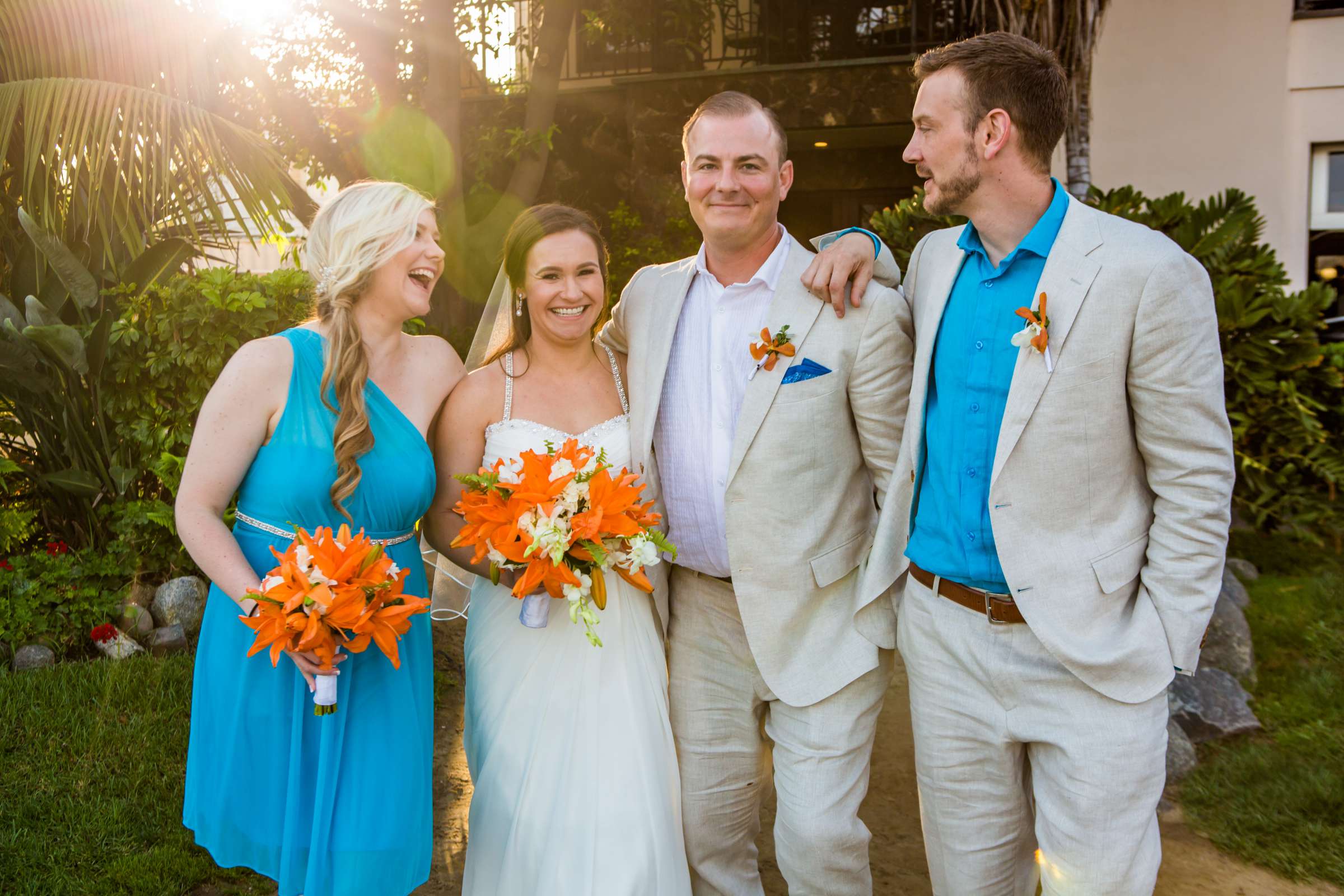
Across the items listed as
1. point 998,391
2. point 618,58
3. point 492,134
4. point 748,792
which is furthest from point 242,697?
point 618,58

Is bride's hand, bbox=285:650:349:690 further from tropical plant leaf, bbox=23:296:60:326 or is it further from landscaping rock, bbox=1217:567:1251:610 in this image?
landscaping rock, bbox=1217:567:1251:610

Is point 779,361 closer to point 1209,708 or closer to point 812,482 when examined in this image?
point 812,482

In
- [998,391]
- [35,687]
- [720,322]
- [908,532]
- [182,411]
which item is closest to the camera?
[998,391]

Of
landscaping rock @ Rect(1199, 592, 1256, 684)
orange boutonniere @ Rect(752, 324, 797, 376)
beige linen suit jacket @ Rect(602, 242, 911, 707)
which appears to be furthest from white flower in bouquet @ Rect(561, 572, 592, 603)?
landscaping rock @ Rect(1199, 592, 1256, 684)

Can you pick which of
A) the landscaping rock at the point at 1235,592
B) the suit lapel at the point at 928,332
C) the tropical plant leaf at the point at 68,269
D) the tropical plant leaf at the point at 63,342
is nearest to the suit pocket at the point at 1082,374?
the suit lapel at the point at 928,332

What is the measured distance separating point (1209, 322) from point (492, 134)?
8.54 meters

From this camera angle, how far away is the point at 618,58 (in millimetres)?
13109

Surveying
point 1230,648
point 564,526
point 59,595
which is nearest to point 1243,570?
point 1230,648

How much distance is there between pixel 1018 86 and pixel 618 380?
162 centimetres

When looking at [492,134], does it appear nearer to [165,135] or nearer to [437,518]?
[165,135]

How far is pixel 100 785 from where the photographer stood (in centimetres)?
438

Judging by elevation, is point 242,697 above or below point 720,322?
below

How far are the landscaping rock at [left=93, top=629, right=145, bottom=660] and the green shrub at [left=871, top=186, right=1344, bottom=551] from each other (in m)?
6.50

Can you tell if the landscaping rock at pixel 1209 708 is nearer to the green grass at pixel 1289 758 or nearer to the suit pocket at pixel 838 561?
the green grass at pixel 1289 758
